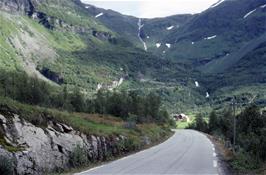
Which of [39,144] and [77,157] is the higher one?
[39,144]

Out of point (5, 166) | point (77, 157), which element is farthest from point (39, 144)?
point (5, 166)

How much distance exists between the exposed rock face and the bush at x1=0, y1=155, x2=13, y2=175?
0.69 m

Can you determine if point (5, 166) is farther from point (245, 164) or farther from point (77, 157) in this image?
point (245, 164)

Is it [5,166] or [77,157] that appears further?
[77,157]

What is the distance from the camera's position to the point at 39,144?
20.4m

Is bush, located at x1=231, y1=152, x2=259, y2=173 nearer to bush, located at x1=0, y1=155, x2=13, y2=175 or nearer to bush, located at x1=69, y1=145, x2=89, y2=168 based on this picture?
bush, located at x1=69, y1=145, x2=89, y2=168

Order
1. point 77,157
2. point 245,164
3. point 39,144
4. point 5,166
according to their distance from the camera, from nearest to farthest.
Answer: point 5,166, point 39,144, point 77,157, point 245,164

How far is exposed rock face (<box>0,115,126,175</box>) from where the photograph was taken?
1859 centimetres

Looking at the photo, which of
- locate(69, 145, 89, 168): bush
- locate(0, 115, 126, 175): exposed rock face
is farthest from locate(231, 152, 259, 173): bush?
locate(0, 115, 126, 175): exposed rock face

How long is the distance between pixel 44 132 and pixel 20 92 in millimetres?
48794

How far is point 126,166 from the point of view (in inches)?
987

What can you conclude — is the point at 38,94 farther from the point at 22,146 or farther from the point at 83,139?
the point at 22,146

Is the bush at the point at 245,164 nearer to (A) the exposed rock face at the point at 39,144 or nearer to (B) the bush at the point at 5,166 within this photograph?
(A) the exposed rock face at the point at 39,144

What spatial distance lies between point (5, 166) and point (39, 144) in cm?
406
